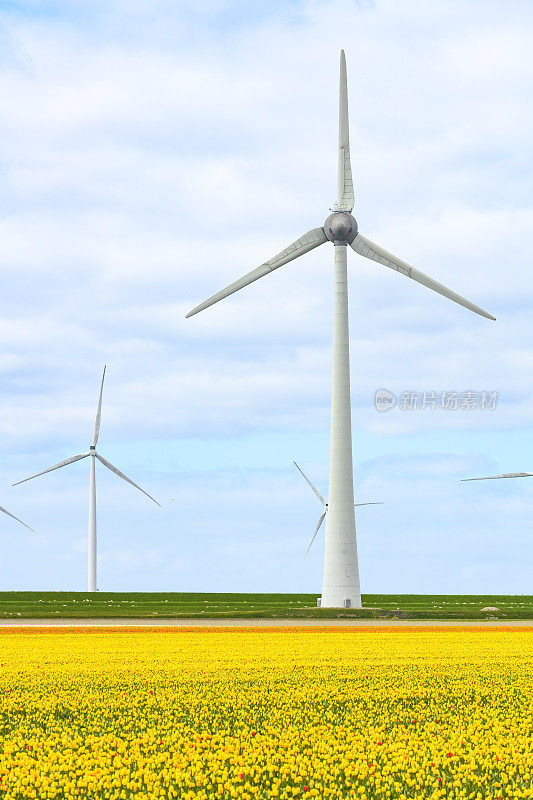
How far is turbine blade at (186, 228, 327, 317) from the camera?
280 ft

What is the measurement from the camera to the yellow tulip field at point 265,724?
1616cm

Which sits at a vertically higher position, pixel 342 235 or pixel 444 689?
pixel 342 235

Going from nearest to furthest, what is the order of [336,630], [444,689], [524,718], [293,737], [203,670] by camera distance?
[293,737] < [524,718] < [444,689] < [203,670] < [336,630]

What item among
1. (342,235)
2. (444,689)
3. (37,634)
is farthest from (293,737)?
(342,235)

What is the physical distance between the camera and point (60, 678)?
99.6 ft

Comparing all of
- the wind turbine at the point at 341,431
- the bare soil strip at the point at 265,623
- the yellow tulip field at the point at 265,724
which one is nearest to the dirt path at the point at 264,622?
the bare soil strip at the point at 265,623

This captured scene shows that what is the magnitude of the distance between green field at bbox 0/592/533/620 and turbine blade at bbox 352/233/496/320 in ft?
97.9

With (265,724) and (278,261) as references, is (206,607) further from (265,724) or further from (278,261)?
(265,724)

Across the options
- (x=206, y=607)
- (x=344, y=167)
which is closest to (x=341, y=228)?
(x=344, y=167)

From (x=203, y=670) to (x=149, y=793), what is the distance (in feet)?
59.5

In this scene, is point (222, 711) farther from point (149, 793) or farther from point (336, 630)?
point (336, 630)

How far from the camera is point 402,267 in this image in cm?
8931

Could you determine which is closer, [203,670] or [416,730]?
[416,730]

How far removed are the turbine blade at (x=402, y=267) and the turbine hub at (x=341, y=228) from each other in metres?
0.84
